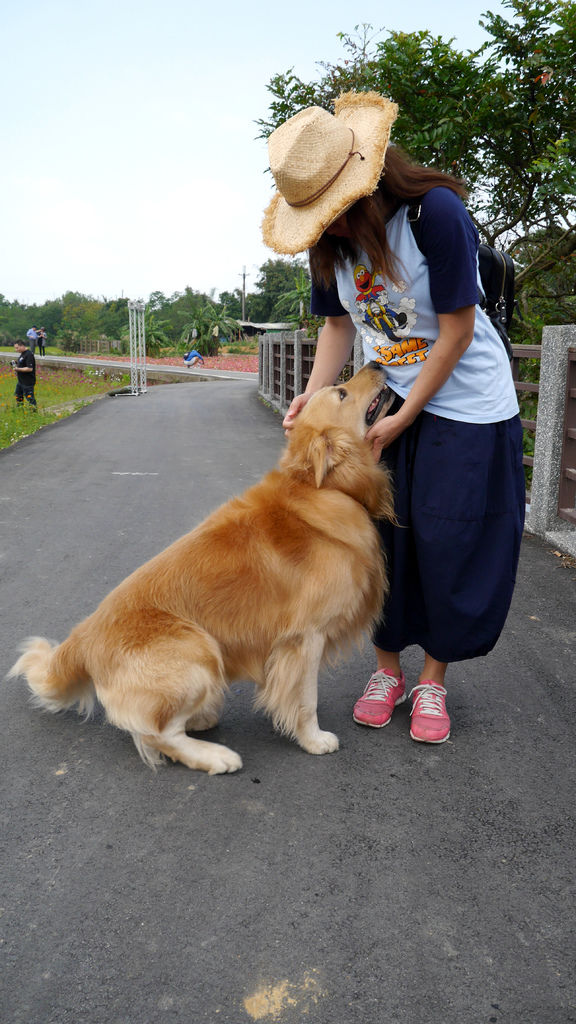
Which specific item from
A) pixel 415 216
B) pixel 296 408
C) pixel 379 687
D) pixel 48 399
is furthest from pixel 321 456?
pixel 48 399

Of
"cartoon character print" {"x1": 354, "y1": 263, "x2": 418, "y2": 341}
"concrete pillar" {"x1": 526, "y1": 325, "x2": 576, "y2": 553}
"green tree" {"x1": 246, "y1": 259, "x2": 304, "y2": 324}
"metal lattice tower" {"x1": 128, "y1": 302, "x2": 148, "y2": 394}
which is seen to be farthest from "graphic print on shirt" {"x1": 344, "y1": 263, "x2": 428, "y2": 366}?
"green tree" {"x1": 246, "y1": 259, "x2": 304, "y2": 324}

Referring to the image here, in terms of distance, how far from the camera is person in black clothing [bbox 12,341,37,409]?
50.0 ft

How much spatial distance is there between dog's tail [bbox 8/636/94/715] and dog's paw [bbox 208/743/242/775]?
22.8 inches

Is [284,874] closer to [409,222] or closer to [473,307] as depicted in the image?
[473,307]

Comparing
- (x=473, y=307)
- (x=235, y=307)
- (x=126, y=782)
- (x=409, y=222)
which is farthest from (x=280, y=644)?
(x=235, y=307)

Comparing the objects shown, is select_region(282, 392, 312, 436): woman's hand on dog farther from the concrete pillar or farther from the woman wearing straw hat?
the concrete pillar

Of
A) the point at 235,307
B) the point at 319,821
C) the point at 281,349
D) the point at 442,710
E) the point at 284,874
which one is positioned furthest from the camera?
the point at 235,307

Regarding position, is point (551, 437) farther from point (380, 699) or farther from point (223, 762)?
point (223, 762)

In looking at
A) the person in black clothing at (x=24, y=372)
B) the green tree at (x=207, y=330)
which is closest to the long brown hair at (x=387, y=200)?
the person in black clothing at (x=24, y=372)

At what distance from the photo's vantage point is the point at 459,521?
2.65 meters

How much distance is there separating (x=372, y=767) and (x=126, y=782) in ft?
2.96

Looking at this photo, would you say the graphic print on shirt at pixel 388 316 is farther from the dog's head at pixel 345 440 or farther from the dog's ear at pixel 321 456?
the dog's ear at pixel 321 456

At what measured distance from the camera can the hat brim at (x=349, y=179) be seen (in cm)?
227

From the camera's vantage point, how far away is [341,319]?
302 cm
